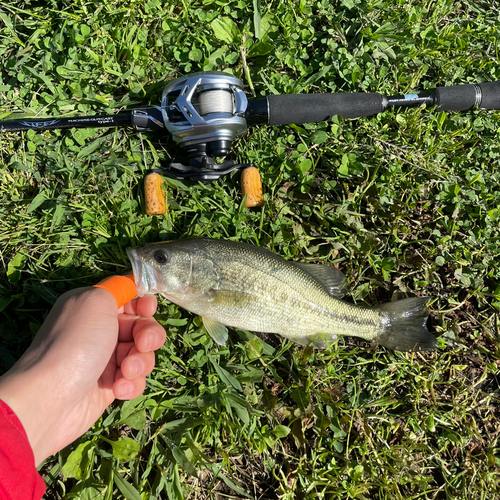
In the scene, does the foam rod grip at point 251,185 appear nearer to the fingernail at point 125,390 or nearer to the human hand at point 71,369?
the human hand at point 71,369

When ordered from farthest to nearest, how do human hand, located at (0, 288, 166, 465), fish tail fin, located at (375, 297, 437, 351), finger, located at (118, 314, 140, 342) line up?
fish tail fin, located at (375, 297, 437, 351) → finger, located at (118, 314, 140, 342) → human hand, located at (0, 288, 166, 465)

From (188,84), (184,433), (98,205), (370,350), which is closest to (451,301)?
(370,350)

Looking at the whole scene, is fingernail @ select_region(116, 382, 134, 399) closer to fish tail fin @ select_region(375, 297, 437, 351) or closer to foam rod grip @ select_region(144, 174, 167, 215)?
foam rod grip @ select_region(144, 174, 167, 215)

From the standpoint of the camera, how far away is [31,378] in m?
2.21

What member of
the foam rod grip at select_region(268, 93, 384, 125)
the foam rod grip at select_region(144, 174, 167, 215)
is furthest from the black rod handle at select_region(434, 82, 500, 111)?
the foam rod grip at select_region(144, 174, 167, 215)

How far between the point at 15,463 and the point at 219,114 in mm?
2495

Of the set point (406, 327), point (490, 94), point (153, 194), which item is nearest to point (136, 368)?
point (153, 194)

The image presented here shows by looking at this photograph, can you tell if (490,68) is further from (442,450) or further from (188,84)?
(442,450)

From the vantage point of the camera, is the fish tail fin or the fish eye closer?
the fish eye

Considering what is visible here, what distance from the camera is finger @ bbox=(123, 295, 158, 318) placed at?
9.55ft

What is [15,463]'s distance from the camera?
1963 mm

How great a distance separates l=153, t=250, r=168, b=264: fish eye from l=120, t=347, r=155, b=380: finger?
656 millimetres

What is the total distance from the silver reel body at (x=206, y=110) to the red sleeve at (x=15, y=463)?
7.02ft

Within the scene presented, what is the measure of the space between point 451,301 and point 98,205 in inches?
126
